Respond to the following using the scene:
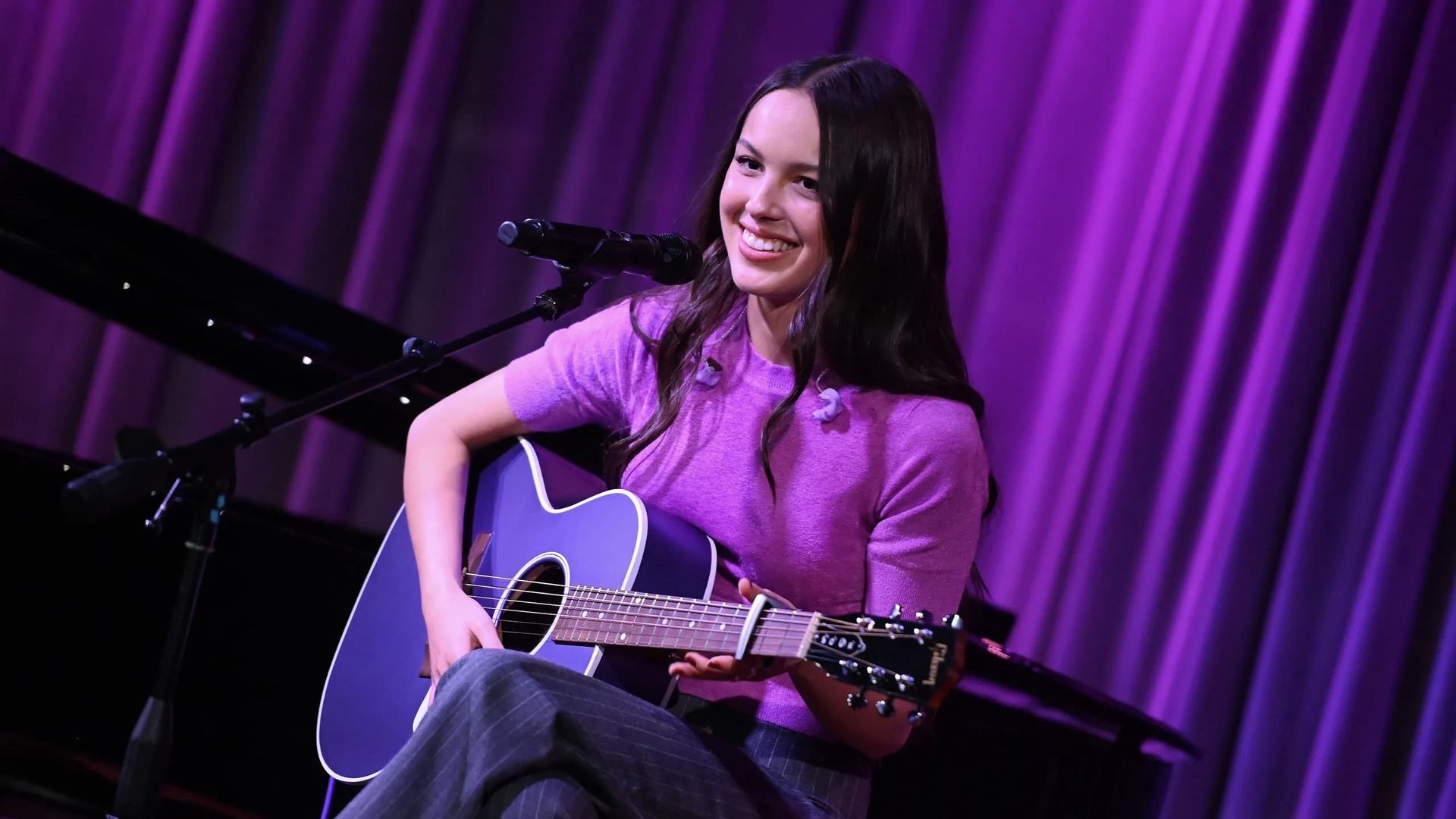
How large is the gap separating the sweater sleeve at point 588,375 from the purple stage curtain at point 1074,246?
154 centimetres

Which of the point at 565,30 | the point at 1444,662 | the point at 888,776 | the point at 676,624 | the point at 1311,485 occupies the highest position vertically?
the point at 565,30

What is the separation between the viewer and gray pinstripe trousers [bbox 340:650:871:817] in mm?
1446

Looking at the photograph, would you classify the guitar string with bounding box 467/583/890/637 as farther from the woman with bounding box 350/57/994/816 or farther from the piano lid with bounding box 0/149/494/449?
the piano lid with bounding box 0/149/494/449

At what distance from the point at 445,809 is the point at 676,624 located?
1.31 ft

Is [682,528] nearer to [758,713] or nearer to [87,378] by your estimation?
[758,713]

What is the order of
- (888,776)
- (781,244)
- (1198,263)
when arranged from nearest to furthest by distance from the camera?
1. (781,244)
2. (888,776)
3. (1198,263)

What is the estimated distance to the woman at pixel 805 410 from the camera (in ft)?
6.29

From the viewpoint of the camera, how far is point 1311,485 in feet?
10.6

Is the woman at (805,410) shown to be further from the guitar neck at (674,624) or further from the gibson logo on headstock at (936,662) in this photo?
the gibson logo on headstock at (936,662)

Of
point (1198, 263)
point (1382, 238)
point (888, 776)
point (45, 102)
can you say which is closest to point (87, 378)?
point (45, 102)

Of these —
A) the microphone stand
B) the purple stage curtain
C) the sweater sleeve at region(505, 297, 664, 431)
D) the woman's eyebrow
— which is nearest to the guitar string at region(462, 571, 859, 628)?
the sweater sleeve at region(505, 297, 664, 431)

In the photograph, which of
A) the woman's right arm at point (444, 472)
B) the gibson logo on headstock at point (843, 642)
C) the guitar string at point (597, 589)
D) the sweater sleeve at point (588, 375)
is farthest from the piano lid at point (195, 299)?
the gibson logo on headstock at point (843, 642)

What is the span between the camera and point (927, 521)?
1.95 m

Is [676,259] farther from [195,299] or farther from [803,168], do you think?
[195,299]
